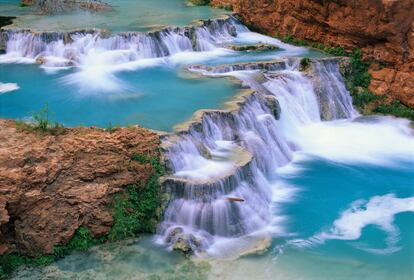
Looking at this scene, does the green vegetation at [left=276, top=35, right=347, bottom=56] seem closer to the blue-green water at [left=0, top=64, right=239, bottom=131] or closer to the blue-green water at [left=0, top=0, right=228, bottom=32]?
the blue-green water at [left=0, top=0, right=228, bottom=32]

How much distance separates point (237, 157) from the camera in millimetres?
9031

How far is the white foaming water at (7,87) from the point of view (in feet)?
39.6

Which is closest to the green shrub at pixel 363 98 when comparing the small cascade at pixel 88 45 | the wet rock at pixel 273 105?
the wet rock at pixel 273 105

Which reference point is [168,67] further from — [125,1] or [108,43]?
[125,1]

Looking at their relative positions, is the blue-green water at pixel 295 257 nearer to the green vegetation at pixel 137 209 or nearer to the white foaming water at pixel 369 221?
the white foaming water at pixel 369 221

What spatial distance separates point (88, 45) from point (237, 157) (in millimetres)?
6507

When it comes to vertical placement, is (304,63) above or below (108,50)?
above

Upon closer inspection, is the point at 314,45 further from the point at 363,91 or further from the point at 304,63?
the point at 363,91

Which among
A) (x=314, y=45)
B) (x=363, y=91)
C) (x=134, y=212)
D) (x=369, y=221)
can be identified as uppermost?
(x=314, y=45)

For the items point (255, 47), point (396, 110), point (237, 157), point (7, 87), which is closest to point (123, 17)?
point (255, 47)

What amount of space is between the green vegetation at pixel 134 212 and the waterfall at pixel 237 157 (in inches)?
7.4

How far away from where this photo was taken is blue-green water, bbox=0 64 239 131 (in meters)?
10.1

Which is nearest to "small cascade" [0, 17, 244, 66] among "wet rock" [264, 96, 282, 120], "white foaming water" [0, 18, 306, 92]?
"white foaming water" [0, 18, 306, 92]

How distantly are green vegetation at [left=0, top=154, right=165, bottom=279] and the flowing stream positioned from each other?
6.0 inches
